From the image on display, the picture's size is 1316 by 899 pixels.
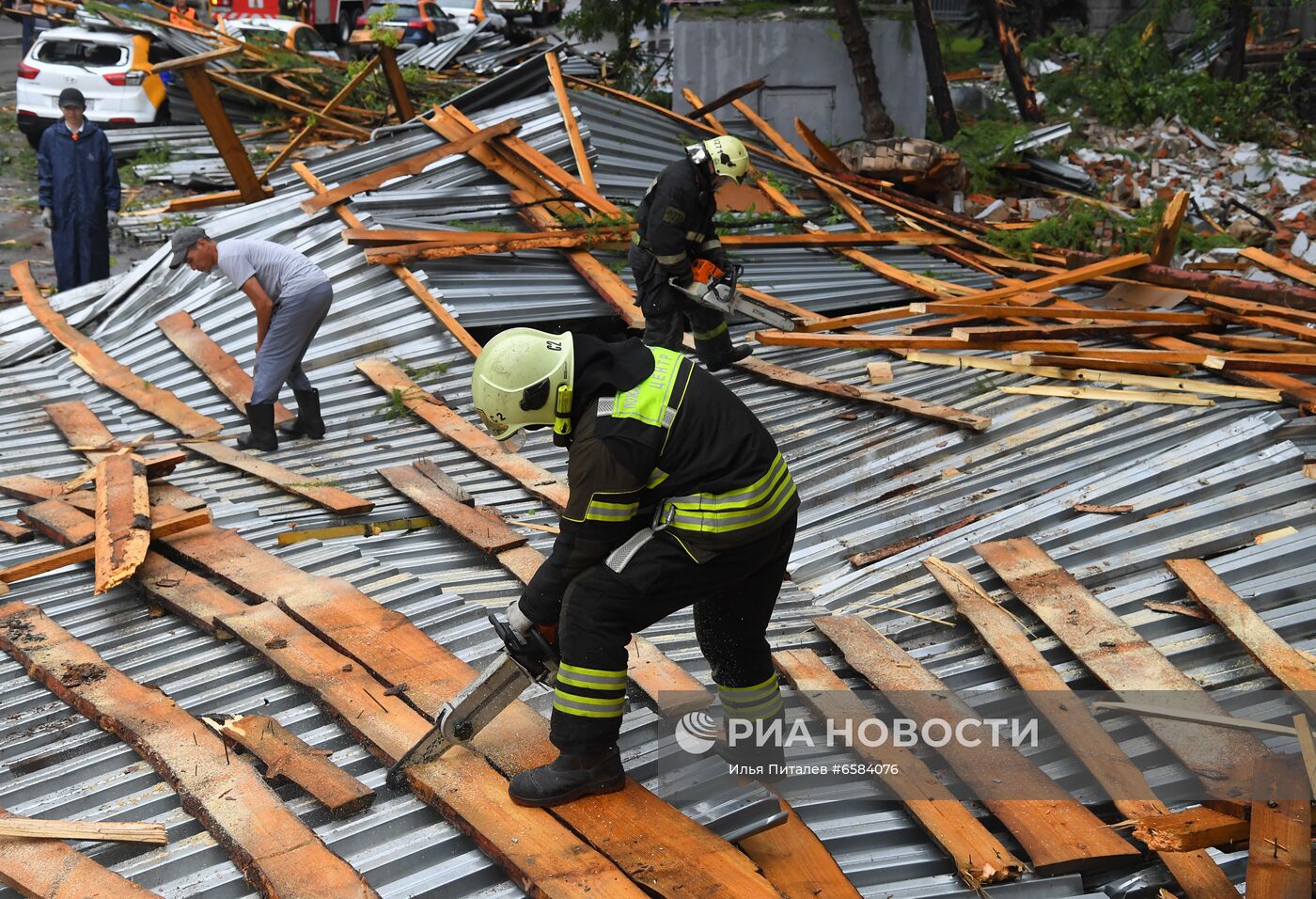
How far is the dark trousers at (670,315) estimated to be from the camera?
26.2 ft

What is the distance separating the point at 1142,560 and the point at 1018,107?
11920mm

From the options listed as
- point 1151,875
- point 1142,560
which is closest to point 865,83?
point 1142,560

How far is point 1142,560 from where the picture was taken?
17.9 ft

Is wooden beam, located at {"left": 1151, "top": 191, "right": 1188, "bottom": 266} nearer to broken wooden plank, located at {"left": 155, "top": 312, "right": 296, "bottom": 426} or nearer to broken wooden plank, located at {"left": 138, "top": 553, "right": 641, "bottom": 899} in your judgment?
broken wooden plank, located at {"left": 155, "top": 312, "right": 296, "bottom": 426}

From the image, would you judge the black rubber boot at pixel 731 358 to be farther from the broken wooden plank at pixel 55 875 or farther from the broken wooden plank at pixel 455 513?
the broken wooden plank at pixel 55 875

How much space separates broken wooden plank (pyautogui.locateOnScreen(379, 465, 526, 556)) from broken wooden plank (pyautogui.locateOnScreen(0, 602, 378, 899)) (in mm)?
1692

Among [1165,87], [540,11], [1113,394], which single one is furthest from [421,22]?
[1113,394]

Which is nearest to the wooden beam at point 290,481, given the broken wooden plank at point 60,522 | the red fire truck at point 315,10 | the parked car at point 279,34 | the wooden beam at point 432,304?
the broken wooden plank at point 60,522

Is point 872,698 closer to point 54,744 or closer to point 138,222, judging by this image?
point 54,744

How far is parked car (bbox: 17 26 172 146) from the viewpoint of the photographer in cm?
1579

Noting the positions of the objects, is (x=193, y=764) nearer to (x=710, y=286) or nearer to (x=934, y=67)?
(x=710, y=286)

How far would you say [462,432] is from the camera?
7.39 metres

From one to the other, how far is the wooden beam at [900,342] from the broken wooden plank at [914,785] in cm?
414

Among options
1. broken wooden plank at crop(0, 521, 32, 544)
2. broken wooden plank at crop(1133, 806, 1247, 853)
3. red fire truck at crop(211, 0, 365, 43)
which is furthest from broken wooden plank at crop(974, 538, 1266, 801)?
red fire truck at crop(211, 0, 365, 43)
